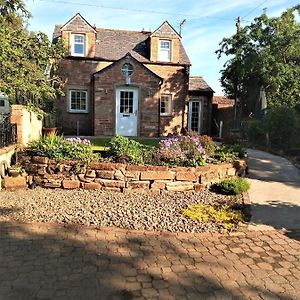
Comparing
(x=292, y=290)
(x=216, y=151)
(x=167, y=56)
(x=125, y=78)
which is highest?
(x=167, y=56)

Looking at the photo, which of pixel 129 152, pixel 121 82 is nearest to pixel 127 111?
pixel 121 82

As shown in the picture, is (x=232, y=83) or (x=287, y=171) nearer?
(x=287, y=171)

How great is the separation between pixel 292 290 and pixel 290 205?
3711 millimetres

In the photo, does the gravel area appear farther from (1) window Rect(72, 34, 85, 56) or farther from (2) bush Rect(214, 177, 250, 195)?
(1) window Rect(72, 34, 85, 56)

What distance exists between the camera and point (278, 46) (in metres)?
21.0

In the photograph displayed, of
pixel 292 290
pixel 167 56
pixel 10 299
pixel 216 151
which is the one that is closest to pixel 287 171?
pixel 216 151

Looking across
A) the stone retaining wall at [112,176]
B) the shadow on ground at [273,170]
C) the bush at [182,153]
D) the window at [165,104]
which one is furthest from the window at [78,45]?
the stone retaining wall at [112,176]

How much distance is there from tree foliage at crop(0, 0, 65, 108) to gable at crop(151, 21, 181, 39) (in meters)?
9.94

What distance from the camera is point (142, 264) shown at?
446 centimetres

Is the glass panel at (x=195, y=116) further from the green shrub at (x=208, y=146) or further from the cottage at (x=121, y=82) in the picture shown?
the green shrub at (x=208, y=146)

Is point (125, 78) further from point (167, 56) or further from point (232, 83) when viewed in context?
point (232, 83)

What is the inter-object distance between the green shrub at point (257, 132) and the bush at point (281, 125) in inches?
32.8

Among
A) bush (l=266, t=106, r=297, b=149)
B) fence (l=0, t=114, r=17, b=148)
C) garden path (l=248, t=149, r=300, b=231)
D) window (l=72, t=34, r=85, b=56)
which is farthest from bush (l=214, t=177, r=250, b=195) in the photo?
window (l=72, t=34, r=85, b=56)

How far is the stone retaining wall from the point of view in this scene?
7.98m
